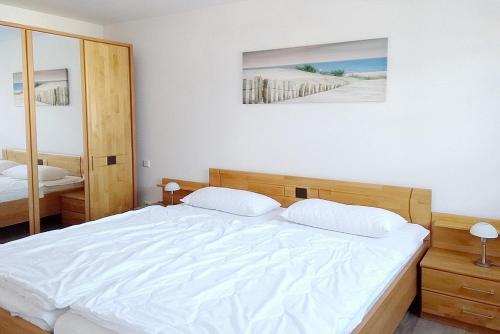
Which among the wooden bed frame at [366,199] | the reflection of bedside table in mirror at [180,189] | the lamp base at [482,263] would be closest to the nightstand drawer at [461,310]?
the wooden bed frame at [366,199]

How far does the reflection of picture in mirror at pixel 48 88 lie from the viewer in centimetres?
346

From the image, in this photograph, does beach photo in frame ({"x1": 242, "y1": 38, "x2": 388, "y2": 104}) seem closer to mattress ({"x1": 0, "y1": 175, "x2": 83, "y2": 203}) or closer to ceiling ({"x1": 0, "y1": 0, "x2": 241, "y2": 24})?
ceiling ({"x1": 0, "y1": 0, "x2": 241, "y2": 24})

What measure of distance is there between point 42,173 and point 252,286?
259 cm

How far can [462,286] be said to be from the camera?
2.46 meters

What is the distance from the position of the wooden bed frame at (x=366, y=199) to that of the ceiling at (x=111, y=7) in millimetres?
1563

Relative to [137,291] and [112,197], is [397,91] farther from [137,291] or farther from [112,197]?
[112,197]

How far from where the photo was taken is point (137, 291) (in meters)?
1.83

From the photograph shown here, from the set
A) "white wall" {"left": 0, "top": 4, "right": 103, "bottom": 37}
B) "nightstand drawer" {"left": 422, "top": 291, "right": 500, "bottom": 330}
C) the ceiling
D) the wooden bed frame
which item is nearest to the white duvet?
the wooden bed frame

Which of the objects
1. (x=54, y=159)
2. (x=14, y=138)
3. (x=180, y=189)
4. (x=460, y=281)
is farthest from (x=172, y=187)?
(x=460, y=281)

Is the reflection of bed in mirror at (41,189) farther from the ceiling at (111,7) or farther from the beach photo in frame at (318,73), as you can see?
the beach photo in frame at (318,73)

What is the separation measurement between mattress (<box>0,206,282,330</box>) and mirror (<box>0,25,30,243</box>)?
0.99 metres

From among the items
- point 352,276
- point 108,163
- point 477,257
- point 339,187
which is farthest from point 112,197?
point 477,257

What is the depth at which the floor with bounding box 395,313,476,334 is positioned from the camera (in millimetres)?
2506

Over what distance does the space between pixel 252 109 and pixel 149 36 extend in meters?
1.50
